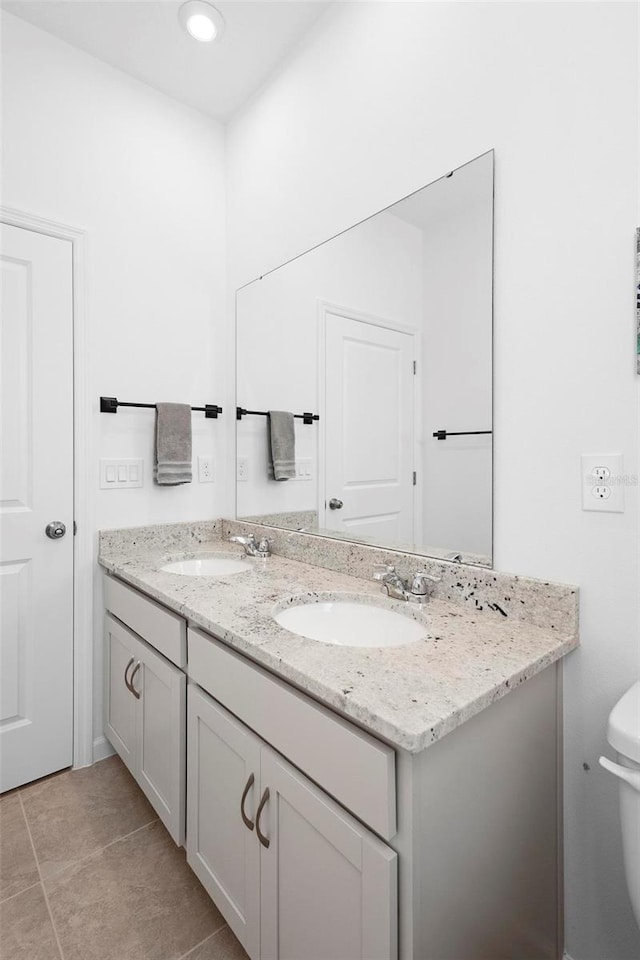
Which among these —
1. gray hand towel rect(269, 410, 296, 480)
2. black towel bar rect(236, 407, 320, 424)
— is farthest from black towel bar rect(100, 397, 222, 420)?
gray hand towel rect(269, 410, 296, 480)

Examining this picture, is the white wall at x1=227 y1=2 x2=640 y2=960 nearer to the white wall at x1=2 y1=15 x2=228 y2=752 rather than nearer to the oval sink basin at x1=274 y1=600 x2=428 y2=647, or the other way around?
the oval sink basin at x1=274 y1=600 x2=428 y2=647

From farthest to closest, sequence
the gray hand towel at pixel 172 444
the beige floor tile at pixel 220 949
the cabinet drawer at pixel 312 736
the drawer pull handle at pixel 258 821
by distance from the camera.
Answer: the gray hand towel at pixel 172 444 < the beige floor tile at pixel 220 949 < the drawer pull handle at pixel 258 821 < the cabinet drawer at pixel 312 736

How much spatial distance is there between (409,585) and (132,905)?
1150mm

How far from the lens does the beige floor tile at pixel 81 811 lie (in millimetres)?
1517

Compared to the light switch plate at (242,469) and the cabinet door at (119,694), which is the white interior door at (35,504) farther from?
the light switch plate at (242,469)

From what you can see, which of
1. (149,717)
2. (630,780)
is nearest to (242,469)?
(149,717)

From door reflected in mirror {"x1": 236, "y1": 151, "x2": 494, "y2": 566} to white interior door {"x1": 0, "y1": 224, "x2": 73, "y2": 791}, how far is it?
30.4 inches

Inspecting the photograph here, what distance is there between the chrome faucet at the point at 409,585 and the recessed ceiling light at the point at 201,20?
79.9 inches

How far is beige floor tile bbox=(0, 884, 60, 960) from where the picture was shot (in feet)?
3.90

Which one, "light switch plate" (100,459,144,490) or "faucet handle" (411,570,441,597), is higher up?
"light switch plate" (100,459,144,490)

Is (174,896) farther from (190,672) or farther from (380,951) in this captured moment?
(380,951)

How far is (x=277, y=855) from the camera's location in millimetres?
966

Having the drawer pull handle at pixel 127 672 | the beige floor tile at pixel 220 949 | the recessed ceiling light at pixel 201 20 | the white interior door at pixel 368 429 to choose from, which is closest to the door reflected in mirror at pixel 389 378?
the white interior door at pixel 368 429

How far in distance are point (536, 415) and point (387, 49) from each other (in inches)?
49.7
